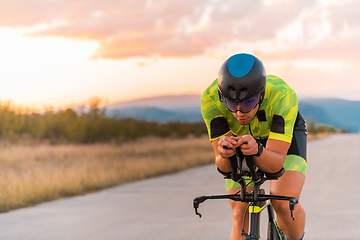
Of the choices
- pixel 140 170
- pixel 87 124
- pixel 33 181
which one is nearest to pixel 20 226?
pixel 33 181

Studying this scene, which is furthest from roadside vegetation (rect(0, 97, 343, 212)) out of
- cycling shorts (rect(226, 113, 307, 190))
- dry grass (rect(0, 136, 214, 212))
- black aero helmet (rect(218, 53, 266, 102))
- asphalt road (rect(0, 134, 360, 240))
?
black aero helmet (rect(218, 53, 266, 102))

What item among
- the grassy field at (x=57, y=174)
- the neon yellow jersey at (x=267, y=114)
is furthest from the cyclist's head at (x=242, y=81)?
the grassy field at (x=57, y=174)

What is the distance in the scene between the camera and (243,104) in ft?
9.35

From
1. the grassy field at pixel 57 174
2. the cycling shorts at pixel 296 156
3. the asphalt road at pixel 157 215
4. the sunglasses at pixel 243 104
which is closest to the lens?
the sunglasses at pixel 243 104

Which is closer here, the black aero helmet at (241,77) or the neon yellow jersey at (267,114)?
the black aero helmet at (241,77)

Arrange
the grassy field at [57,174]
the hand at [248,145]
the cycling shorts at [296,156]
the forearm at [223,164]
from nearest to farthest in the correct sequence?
the hand at [248,145], the forearm at [223,164], the cycling shorts at [296,156], the grassy field at [57,174]

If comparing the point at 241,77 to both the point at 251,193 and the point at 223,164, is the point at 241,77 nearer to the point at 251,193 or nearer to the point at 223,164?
the point at 223,164

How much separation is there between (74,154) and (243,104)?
18434mm

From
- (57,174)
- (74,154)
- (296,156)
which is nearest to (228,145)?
(296,156)

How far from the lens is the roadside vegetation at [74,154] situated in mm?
10180

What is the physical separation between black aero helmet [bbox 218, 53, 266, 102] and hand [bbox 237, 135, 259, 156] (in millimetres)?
388

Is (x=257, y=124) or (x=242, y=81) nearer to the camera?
(x=242, y=81)

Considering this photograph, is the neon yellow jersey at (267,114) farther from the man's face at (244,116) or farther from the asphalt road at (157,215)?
the asphalt road at (157,215)

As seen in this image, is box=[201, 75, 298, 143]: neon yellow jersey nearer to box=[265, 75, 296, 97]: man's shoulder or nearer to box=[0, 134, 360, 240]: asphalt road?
box=[265, 75, 296, 97]: man's shoulder
